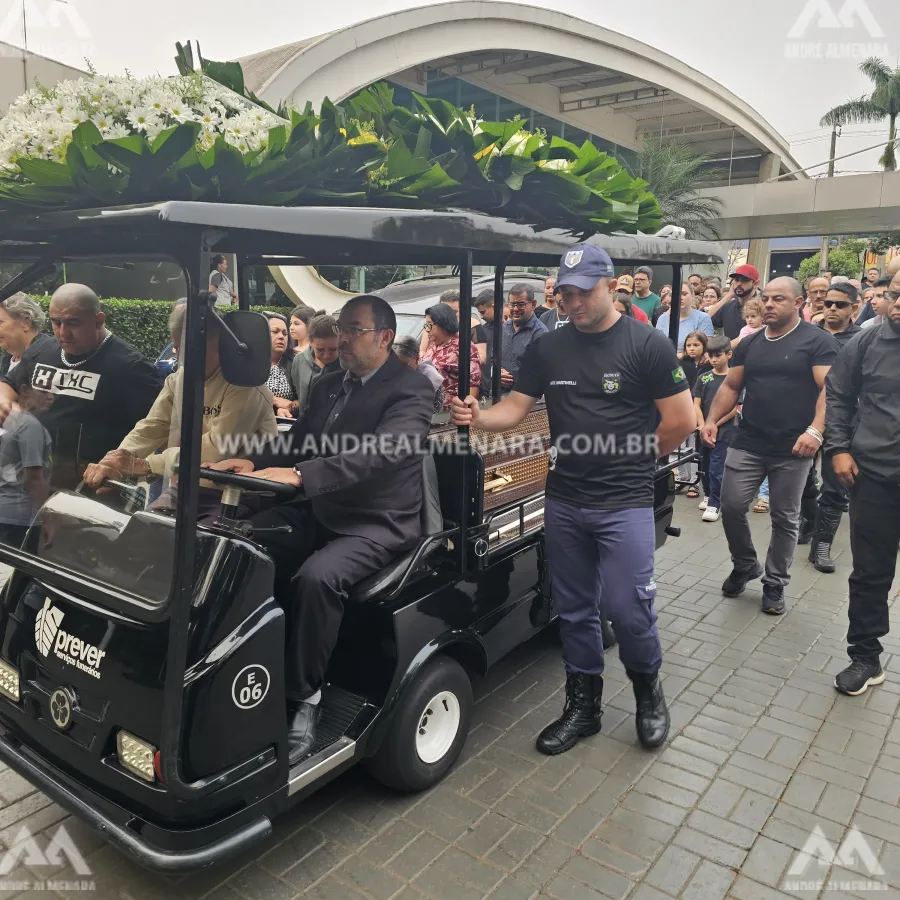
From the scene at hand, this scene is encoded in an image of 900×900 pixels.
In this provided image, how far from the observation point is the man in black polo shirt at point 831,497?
5543 mm

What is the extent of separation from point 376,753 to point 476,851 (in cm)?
49

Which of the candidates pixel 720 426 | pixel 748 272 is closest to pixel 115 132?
pixel 720 426

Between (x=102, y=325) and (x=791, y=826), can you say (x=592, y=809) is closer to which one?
(x=791, y=826)

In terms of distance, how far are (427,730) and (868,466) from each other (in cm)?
247

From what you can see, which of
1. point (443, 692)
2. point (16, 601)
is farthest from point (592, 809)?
point (16, 601)

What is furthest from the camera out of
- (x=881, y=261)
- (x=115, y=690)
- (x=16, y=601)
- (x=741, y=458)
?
(x=881, y=261)

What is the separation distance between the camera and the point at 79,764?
229 centimetres

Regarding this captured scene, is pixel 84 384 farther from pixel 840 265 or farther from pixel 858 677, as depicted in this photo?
pixel 840 265

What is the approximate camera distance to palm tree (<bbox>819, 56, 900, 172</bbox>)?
31.4 meters

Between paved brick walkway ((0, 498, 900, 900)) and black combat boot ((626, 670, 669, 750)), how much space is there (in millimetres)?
66

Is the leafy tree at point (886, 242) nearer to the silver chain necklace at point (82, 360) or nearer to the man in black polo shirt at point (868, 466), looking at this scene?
the man in black polo shirt at point (868, 466)

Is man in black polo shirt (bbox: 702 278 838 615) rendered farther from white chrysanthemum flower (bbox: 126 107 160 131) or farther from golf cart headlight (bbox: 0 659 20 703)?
golf cart headlight (bbox: 0 659 20 703)

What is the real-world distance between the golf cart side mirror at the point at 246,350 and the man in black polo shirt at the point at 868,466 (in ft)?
9.50

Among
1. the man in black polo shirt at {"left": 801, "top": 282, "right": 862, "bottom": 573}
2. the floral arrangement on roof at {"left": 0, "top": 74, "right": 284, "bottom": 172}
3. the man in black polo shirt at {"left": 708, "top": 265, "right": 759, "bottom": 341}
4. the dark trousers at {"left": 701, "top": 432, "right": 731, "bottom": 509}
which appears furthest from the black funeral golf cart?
the man in black polo shirt at {"left": 708, "top": 265, "right": 759, "bottom": 341}
